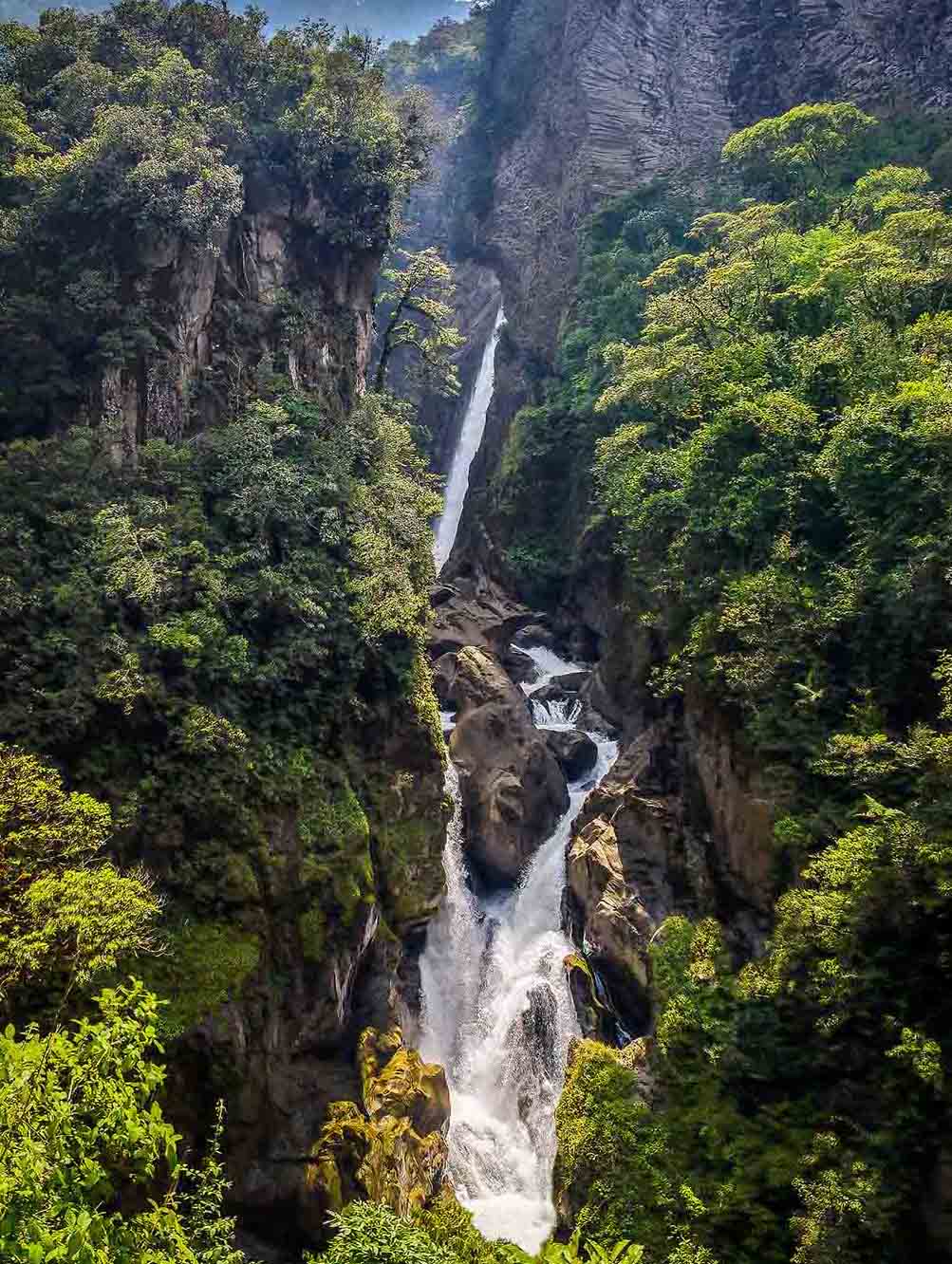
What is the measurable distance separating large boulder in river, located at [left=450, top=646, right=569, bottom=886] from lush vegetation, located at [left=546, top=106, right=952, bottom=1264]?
165 inches

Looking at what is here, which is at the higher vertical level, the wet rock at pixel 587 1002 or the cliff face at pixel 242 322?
the cliff face at pixel 242 322

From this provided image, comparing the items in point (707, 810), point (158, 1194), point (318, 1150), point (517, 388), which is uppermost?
point (517, 388)

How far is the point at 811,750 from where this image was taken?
509 inches

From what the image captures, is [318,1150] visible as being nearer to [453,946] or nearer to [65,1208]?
[453,946]

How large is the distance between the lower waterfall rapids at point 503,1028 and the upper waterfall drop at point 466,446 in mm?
16611

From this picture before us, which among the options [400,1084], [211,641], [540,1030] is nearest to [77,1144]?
[211,641]

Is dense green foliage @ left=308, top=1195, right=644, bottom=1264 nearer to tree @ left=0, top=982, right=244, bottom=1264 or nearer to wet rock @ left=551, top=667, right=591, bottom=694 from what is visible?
tree @ left=0, top=982, right=244, bottom=1264

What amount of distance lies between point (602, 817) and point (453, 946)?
4.29m

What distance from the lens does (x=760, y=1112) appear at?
1133 centimetres

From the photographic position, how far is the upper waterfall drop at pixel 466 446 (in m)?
35.7

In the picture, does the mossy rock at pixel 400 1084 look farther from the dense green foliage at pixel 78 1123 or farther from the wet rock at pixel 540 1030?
the dense green foliage at pixel 78 1123

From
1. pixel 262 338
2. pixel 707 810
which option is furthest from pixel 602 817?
pixel 262 338

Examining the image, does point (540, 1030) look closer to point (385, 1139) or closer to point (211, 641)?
point (385, 1139)

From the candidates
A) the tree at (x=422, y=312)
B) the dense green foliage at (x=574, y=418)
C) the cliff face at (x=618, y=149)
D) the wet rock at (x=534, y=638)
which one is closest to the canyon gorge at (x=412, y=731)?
the tree at (x=422, y=312)
